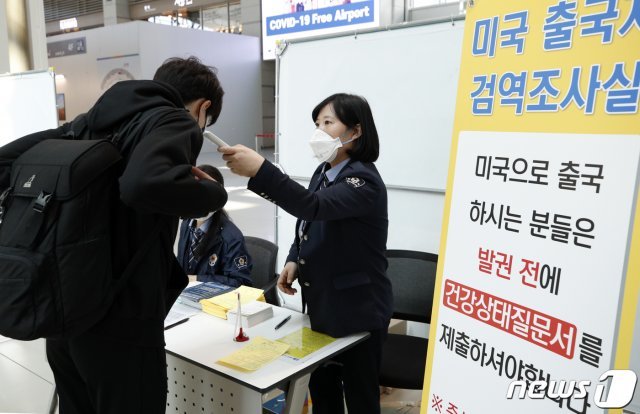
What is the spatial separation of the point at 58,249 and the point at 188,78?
1.77 ft

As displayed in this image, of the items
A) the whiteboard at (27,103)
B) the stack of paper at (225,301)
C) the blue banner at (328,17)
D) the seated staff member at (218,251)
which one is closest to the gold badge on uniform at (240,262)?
the seated staff member at (218,251)

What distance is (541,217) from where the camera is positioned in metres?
1.01

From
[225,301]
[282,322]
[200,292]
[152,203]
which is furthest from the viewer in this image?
[200,292]

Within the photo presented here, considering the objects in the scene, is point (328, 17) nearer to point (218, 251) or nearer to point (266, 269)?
point (266, 269)

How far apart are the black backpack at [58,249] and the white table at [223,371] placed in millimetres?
521

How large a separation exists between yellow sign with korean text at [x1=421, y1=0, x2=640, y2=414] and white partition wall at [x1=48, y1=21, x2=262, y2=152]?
10.4 metres

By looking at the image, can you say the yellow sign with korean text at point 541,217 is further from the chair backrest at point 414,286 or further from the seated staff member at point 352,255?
the chair backrest at point 414,286

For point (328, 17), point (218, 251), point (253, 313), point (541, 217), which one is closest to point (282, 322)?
point (253, 313)

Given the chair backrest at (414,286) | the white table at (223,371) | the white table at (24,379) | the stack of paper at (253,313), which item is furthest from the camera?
the white table at (24,379)

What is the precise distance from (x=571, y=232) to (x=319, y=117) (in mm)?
946

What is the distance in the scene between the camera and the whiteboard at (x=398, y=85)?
2729mm

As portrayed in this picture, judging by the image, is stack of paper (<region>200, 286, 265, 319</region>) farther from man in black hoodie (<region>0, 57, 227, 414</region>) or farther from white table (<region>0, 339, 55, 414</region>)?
white table (<region>0, 339, 55, 414</region>)

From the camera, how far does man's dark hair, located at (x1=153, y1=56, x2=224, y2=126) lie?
1270 mm

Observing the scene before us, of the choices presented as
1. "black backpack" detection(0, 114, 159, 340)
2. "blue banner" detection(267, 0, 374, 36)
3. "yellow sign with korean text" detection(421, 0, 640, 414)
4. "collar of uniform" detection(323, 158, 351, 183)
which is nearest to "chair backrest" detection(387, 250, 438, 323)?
"collar of uniform" detection(323, 158, 351, 183)
